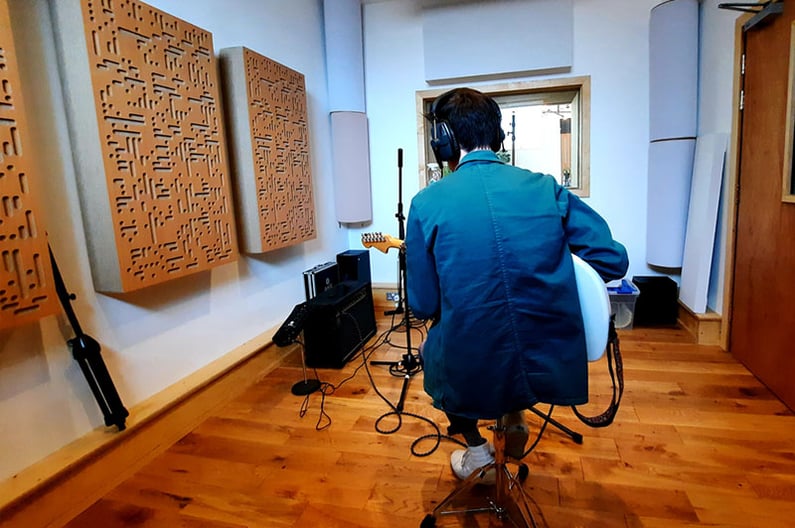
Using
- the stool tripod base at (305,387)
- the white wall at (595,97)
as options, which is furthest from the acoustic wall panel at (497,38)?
the stool tripod base at (305,387)

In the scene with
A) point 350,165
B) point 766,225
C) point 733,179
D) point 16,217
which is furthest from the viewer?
point 350,165

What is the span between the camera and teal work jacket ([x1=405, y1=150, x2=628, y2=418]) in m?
0.99

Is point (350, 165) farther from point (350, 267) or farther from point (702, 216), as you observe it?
point (702, 216)

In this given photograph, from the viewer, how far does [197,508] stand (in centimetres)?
158

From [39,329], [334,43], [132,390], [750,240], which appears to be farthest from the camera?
[334,43]

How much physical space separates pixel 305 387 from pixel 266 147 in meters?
1.40

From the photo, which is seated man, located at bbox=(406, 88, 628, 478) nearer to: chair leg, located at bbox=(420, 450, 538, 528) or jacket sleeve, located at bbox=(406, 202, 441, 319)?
jacket sleeve, located at bbox=(406, 202, 441, 319)

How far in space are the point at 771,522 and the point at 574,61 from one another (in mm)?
3195

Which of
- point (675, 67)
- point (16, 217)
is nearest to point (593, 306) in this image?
point (16, 217)

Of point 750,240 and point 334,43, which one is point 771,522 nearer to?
point 750,240

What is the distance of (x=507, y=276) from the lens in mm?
992

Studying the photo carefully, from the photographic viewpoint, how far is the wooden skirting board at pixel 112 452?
56.1 inches

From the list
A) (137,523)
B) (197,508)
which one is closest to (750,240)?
(197,508)

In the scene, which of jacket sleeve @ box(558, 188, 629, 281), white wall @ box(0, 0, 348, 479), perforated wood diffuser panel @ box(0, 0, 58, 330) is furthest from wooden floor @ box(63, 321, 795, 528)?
jacket sleeve @ box(558, 188, 629, 281)
